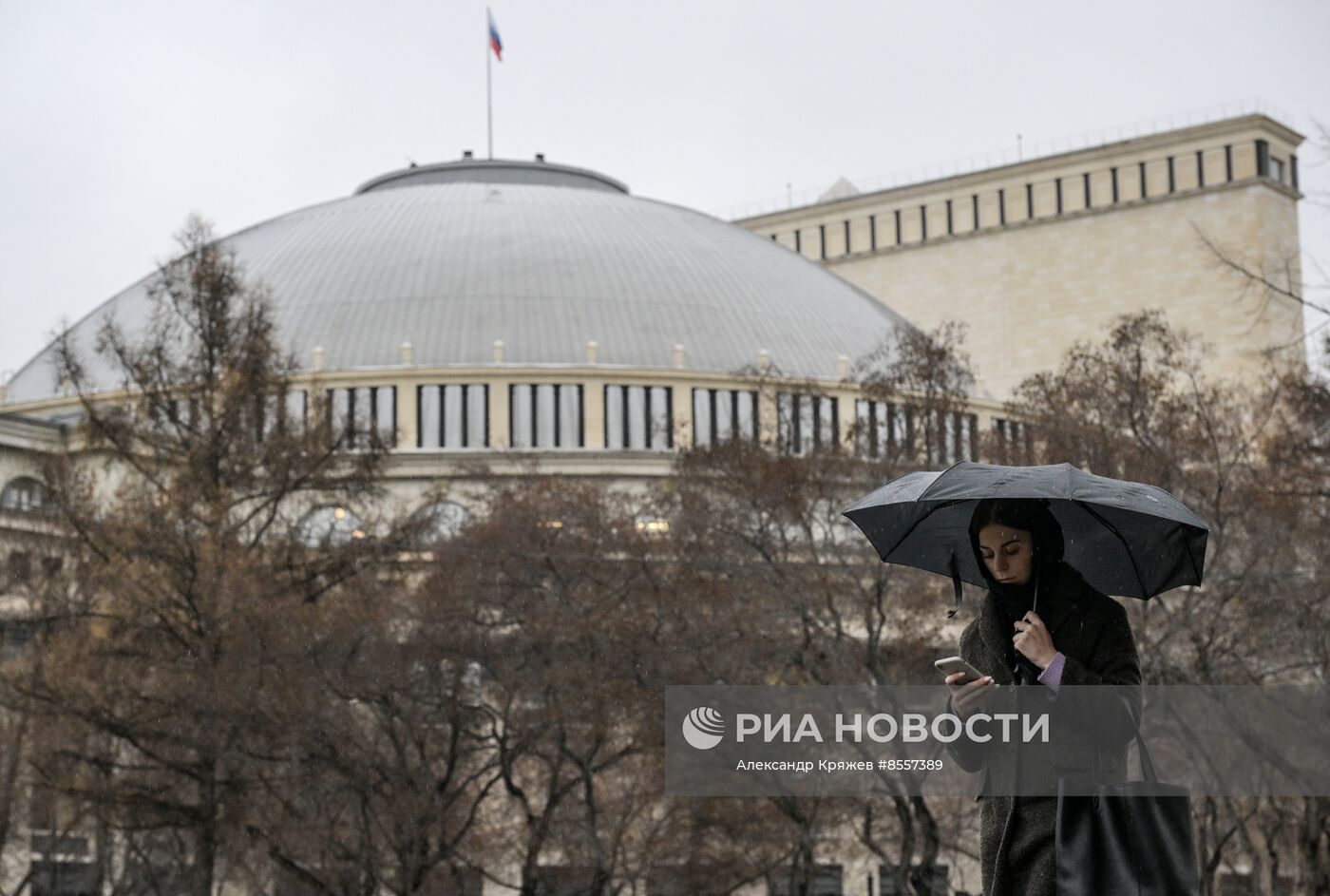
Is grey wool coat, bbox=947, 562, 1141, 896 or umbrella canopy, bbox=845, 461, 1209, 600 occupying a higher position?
umbrella canopy, bbox=845, 461, 1209, 600

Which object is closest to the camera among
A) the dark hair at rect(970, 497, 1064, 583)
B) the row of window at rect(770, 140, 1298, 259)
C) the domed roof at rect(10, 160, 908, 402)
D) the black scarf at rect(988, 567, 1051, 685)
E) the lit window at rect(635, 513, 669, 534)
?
the black scarf at rect(988, 567, 1051, 685)

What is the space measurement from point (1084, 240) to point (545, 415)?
45697 millimetres

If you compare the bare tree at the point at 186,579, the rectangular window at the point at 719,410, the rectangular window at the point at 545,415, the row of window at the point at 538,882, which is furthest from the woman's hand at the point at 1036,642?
the rectangular window at the point at 719,410

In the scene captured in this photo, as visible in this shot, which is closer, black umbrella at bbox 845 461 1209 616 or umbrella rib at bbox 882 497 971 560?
black umbrella at bbox 845 461 1209 616

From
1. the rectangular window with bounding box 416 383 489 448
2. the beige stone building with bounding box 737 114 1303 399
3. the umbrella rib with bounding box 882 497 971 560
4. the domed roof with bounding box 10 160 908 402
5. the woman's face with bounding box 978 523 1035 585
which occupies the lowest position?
the woman's face with bounding box 978 523 1035 585

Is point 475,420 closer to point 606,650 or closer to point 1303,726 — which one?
point 606,650

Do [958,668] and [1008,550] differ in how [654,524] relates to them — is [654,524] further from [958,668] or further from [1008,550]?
[958,668]

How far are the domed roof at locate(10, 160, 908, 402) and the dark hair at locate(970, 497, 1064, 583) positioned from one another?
71343 mm

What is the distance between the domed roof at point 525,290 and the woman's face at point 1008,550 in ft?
234

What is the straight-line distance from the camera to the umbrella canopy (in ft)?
32.6

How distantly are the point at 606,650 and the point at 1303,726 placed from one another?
14.3m

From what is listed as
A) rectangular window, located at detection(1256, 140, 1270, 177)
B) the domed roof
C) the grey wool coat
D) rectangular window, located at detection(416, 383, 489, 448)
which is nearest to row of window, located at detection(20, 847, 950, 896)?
rectangular window, located at detection(416, 383, 489, 448)

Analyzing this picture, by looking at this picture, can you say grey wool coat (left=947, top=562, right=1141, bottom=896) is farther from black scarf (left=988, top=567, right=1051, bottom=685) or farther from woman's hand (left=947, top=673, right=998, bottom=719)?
woman's hand (left=947, top=673, right=998, bottom=719)

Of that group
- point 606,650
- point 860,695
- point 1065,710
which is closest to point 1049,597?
point 1065,710
